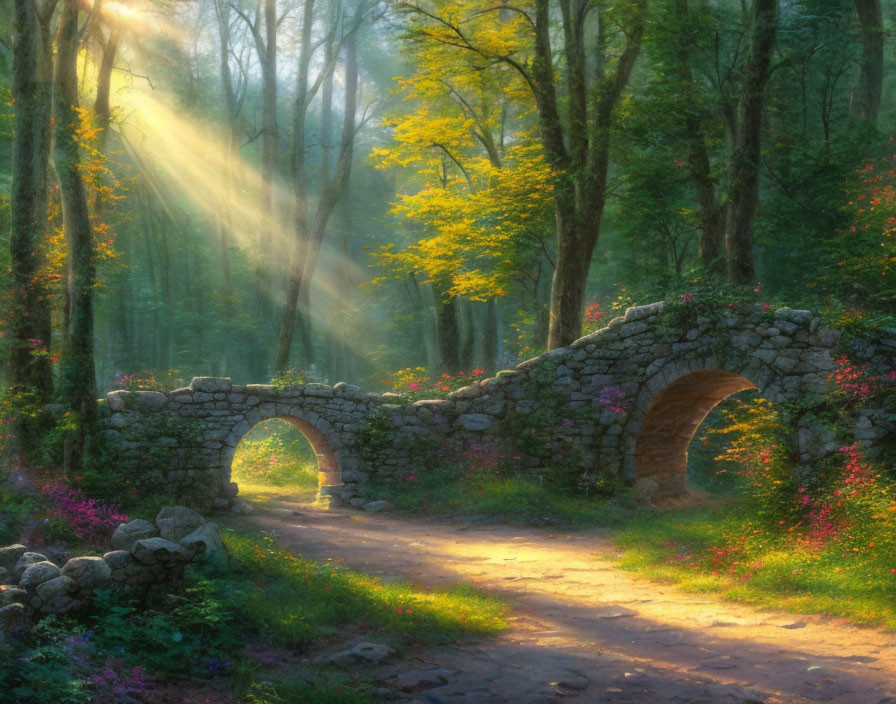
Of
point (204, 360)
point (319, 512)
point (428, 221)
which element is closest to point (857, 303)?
point (428, 221)

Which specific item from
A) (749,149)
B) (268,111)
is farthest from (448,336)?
(749,149)

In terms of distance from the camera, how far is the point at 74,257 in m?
9.86

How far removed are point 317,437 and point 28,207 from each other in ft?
19.7

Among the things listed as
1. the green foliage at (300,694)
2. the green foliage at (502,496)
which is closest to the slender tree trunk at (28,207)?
the green foliage at (502,496)

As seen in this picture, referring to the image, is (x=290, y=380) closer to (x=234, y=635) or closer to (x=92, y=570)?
(x=92, y=570)

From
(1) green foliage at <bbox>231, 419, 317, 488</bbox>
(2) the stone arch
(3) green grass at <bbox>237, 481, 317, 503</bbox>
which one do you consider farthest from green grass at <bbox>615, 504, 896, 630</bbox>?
(1) green foliage at <bbox>231, 419, 317, 488</bbox>

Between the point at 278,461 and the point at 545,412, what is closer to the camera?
the point at 545,412

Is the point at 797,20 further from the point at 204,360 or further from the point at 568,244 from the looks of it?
the point at 204,360

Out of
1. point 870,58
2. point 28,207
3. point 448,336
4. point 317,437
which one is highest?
point 870,58

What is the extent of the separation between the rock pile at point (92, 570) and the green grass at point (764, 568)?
4.66 m

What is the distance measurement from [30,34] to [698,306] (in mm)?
10644

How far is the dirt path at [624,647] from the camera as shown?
444cm

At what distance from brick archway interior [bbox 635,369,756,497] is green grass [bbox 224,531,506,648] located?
254 inches

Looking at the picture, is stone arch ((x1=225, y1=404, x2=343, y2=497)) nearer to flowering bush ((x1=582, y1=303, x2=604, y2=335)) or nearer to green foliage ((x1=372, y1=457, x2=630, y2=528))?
green foliage ((x1=372, y1=457, x2=630, y2=528))
